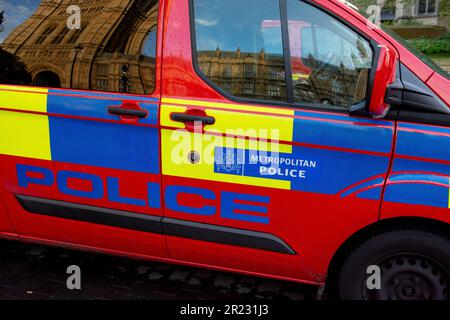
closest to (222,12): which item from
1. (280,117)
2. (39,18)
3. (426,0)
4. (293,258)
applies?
(280,117)

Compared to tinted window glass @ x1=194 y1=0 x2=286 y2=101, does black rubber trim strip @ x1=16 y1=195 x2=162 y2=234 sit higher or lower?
lower

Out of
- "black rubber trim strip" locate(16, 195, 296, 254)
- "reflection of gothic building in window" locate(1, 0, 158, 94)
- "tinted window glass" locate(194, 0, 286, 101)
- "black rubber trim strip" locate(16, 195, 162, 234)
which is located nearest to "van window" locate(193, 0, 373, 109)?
"tinted window glass" locate(194, 0, 286, 101)

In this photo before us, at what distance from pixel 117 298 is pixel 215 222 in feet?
2.94

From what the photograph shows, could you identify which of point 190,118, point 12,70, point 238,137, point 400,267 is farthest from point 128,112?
point 400,267

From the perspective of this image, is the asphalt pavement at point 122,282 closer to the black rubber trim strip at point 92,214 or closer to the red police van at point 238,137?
the red police van at point 238,137

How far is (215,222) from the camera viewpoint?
7.71 ft

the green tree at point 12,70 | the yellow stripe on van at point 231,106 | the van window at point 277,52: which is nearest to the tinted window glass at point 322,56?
the van window at point 277,52

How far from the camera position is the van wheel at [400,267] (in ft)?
7.02

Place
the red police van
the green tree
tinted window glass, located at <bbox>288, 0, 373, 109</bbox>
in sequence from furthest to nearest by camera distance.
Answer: the green tree → tinted window glass, located at <bbox>288, 0, 373, 109</bbox> → the red police van

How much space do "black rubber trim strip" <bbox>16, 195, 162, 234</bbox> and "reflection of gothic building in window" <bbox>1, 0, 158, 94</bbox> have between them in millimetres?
688

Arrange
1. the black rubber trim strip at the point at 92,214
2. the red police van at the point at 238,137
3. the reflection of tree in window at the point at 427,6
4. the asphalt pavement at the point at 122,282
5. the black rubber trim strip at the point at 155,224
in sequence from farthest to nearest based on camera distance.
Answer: the reflection of tree in window at the point at 427,6 < the asphalt pavement at the point at 122,282 < the black rubber trim strip at the point at 92,214 < the black rubber trim strip at the point at 155,224 < the red police van at the point at 238,137

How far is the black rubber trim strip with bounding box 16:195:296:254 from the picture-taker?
233cm

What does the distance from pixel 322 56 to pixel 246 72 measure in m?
0.41

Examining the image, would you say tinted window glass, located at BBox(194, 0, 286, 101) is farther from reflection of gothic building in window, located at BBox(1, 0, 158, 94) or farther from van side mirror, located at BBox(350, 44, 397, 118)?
van side mirror, located at BBox(350, 44, 397, 118)
